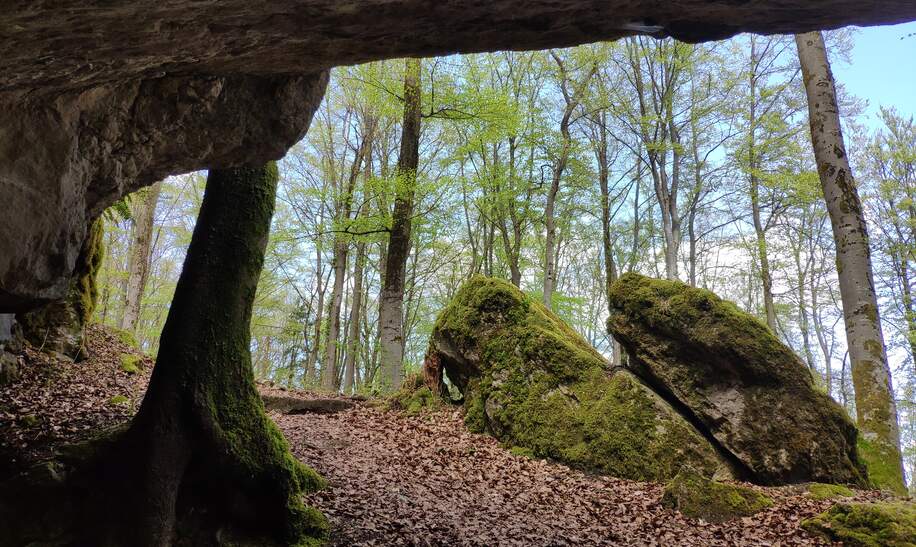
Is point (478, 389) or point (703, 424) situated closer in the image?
point (703, 424)

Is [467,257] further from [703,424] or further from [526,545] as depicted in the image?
[526,545]

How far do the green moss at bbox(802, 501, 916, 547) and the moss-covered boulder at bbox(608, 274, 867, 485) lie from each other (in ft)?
6.81

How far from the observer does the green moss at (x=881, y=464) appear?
286 inches

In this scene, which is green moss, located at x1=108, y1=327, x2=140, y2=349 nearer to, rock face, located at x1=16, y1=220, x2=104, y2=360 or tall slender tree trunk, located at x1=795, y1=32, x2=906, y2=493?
rock face, located at x1=16, y1=220, x2=104, y2=360

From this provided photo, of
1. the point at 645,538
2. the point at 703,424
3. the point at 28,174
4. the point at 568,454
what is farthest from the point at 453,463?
the point at 28,174

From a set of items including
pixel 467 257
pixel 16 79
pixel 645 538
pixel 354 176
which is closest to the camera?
pixel 16 79

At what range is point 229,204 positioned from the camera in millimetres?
5586

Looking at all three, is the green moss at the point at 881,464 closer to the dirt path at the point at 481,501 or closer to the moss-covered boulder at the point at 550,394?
the dirt path at the point at 481,501

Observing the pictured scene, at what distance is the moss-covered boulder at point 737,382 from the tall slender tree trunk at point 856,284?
36 centimetres

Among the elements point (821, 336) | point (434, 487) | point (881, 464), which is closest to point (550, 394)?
point (434, 487)

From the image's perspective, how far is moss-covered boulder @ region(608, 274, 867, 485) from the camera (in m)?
7.31

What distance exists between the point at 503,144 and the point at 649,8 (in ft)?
Result: 63.2

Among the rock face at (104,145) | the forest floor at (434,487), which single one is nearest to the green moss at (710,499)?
the forest floor at (434,487)

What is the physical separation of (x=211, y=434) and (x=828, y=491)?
8041 millimetres
